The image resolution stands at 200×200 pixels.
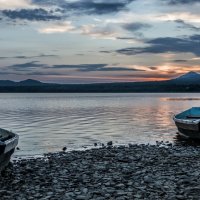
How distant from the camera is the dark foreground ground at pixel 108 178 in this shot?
1311cm

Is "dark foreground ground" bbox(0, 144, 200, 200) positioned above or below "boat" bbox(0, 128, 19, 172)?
below

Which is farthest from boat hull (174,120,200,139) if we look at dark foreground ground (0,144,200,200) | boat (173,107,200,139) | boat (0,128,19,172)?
boat (0,128,19,172)

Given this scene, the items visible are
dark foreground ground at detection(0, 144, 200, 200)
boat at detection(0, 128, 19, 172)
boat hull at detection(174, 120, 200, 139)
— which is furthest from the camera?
boat hull at detection(174, 120, 200, 139)

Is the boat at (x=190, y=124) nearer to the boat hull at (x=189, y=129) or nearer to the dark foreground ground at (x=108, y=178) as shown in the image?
the boat hull at (x=189, y=129)

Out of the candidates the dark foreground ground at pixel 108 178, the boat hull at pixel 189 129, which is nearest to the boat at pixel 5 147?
the dark foreground ground at pixel 108 178

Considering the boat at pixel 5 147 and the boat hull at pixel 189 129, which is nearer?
the boat at pixel 5 147

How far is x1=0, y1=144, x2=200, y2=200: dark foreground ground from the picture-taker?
→ 1311 cm

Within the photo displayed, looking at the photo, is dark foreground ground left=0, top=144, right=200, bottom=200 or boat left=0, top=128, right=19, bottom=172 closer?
dark foreground ground left=0, top=144, right=200, bottom=200

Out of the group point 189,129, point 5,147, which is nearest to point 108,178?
point 5,147

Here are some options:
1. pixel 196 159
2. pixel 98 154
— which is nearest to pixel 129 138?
pixel 98 154

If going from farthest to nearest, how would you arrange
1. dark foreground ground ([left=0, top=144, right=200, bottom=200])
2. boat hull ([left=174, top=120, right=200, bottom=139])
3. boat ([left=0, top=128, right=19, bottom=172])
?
boat hull ([left=174, top=120, right=200, bottom=139]) < boat ([left=0, top=128, right=19, bottom=172]) < dark foreground ground ([left=0, top=144, right=200, bottom=200])

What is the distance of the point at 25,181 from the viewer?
15.7m

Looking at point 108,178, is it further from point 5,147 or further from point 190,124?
point 190,124

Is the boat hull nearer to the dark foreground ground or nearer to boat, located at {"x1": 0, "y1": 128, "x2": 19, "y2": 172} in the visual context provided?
the dark foreground ground
